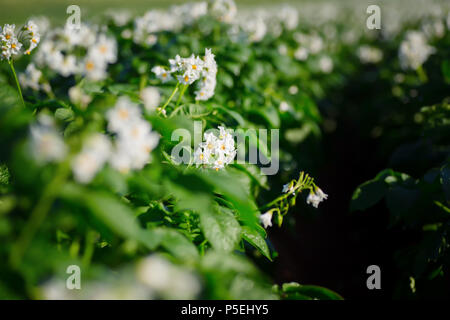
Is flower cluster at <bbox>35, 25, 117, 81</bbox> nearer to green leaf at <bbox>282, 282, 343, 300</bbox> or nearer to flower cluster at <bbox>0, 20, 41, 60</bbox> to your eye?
flower cluster at <bbox>0, 20, 41, 60</bbox>

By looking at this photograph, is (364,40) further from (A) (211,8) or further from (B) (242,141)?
(B) (242,141)

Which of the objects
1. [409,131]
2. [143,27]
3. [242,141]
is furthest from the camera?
[409,131]

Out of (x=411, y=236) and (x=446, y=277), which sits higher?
(x=411, y=236)

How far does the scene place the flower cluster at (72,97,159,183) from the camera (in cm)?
86

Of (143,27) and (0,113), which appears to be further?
(143,27)

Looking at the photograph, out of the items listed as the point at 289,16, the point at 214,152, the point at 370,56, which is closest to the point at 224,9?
the point at 289,16

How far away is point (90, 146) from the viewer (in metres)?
0.87

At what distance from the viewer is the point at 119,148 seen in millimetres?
914

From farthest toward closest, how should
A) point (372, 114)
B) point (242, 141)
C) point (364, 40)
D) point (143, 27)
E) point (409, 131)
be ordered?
point (364, 40)
point (372, 114)
point (409, 131)
point (143, 27)
point (242, 141)

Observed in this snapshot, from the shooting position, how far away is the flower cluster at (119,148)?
2.83ft

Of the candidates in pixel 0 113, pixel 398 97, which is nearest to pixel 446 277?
pixel 0 113

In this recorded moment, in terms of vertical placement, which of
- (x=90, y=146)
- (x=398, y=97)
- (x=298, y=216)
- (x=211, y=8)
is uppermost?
(x=211, y=8)

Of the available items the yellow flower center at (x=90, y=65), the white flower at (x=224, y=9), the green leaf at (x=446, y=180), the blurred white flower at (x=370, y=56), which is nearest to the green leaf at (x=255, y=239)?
the green leaf at (x=446, y=180)

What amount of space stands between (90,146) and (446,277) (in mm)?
2281
